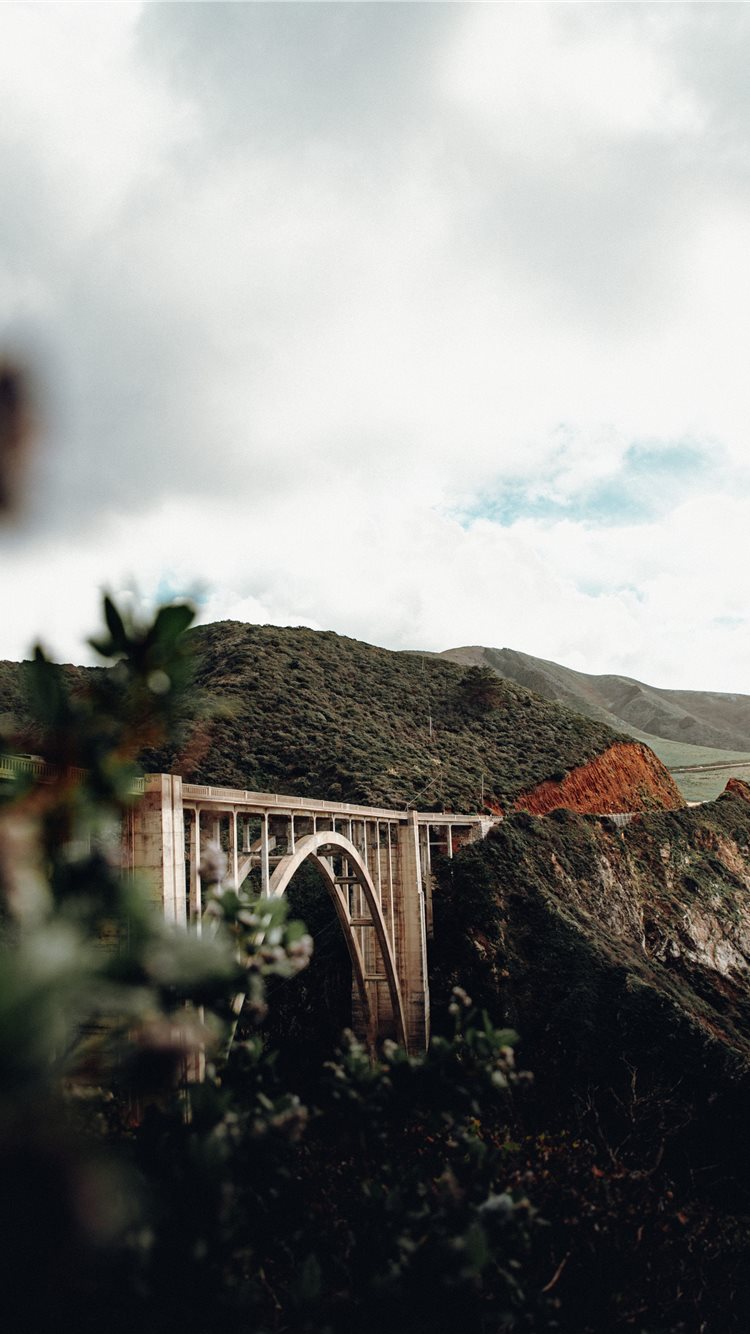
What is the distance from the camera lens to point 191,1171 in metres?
3.98

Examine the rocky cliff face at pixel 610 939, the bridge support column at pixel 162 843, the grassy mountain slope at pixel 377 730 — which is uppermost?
the grassy mountain slope at pixel 377 730

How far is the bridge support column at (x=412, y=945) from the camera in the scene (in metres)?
20.0

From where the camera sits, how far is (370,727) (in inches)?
1693

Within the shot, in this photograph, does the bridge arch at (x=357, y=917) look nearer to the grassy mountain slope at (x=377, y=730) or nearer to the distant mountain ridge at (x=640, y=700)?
the grassy mountain slope at (x=377, y=730)

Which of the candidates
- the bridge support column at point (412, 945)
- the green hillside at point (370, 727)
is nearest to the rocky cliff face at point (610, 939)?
the bridge support column at point (412, 945)

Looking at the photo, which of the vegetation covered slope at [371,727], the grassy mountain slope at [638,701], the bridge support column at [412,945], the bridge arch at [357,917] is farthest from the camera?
the grassy mountain slope at [638,701]

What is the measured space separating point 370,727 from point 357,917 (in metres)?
24.6

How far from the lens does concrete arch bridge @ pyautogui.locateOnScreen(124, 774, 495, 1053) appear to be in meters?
10.7

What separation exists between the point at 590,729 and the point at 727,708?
13819cm

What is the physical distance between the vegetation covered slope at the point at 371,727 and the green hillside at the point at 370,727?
85 mm

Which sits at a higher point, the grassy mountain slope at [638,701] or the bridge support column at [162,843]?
the grassy mountain slope at [638,701]

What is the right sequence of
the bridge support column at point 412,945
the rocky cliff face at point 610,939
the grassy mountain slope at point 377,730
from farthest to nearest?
the grassy mountain slope at point 377,730 < the bridge support column at point 412,945 < the rocky cliff face at point 610,939

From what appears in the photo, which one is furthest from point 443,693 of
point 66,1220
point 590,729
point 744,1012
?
point 66,1220

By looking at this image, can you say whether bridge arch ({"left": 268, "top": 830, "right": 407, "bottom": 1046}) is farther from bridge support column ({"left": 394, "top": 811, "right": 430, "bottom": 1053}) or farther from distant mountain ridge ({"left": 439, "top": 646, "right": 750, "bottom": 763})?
distant mountain ridge ({"left": 439, "top": 646, "right": 750, "bottom": 763})
